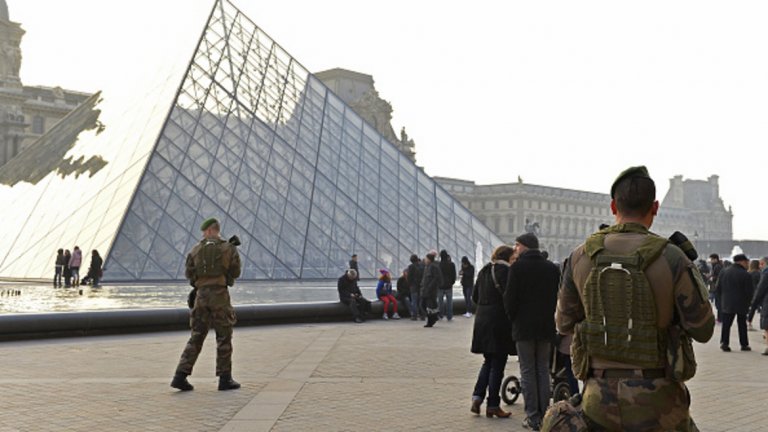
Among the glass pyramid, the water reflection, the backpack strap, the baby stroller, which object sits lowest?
the baby stroller

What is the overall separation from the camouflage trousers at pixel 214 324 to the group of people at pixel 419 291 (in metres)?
6.52

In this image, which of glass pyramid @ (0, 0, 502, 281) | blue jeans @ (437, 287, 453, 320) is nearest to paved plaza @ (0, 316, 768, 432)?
blue jeans @ (437, 287, 453, 320)

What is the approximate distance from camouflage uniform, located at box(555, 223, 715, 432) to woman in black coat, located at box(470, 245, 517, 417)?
3162 millimetres

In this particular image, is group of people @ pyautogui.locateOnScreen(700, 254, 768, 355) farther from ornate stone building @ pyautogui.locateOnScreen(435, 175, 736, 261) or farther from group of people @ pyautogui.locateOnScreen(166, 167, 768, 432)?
ornate stone building @ pyautogui.locateOnScreen(435, 175, 736, 261)

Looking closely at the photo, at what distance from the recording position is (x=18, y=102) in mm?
66750

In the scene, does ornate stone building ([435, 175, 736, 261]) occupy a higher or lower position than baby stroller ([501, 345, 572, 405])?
higher

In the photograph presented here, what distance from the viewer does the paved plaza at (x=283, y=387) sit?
5.55 meters

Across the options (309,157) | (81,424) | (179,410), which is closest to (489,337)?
(179,410)

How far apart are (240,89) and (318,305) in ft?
53.9

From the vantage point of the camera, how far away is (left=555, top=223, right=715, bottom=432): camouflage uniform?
271 cm

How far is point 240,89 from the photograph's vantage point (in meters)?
28.5

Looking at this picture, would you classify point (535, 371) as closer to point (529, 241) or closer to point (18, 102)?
point (529, 241)

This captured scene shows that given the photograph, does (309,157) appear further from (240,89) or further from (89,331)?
(89,331)

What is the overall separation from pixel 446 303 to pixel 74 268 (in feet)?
36.1
